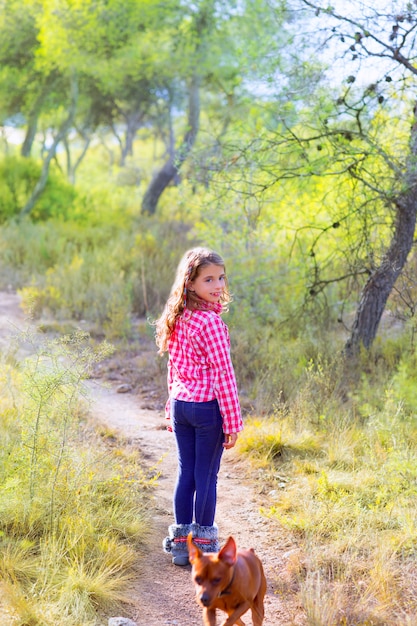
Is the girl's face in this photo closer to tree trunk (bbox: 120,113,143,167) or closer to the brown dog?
the brown dog

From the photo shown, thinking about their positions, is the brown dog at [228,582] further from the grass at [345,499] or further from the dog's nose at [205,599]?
the grass at [345,499]

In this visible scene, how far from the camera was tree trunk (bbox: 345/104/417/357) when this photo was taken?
20.6 feet

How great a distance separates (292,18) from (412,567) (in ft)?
17.0

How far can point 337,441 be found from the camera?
4906mm

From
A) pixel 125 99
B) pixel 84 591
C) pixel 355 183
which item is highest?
pixel 125 99

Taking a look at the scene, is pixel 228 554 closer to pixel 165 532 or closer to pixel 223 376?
pixel 223 376

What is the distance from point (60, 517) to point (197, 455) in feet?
2.53

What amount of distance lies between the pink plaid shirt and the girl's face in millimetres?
86

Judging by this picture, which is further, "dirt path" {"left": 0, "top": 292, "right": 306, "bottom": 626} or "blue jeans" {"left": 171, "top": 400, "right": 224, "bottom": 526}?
"blue jeans" {"left": 171, "top": 400, "right": 224, "bottom": 526}

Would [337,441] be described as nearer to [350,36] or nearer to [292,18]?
[350,36]

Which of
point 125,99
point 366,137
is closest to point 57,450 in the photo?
→ point 366,137

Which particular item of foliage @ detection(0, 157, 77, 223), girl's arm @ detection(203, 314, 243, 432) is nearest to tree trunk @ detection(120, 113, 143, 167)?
foliage @ detection(0, 157, 77, 223)

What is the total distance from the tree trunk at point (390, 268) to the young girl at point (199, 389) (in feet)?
10.9

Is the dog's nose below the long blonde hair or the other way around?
below
